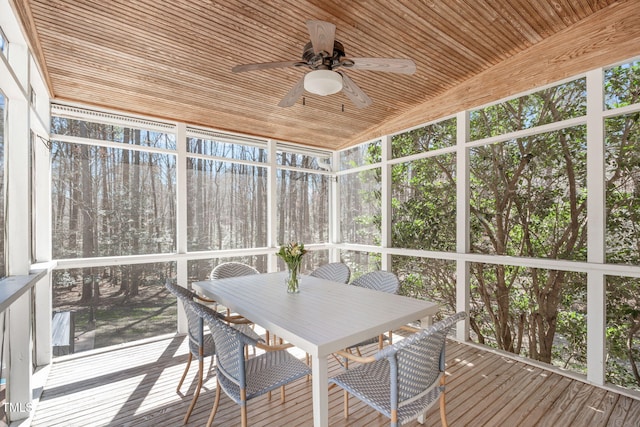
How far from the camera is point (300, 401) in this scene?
8.43 ft

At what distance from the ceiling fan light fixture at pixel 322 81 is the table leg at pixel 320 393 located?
1755 mm

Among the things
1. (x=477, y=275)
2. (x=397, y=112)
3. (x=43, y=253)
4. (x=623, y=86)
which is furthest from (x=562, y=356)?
(x=43, y=253)

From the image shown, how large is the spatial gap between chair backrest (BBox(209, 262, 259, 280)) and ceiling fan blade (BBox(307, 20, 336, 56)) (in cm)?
255

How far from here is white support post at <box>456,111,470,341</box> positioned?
3756mm

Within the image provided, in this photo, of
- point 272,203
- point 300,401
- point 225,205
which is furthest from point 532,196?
point 225,205

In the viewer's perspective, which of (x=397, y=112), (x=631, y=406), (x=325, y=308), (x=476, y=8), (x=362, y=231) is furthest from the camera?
(x=362, y=231)

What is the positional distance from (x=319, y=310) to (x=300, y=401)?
98cm

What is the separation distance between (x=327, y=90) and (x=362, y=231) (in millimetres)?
3538

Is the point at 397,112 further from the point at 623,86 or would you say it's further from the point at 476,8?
the point at 623,86

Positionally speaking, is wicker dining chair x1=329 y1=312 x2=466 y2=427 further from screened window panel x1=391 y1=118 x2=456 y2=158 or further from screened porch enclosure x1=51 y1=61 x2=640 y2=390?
screened window panel x1=391 y1=118 x2=456 y2=158

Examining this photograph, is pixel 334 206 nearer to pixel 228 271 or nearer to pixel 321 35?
pixel 228 271

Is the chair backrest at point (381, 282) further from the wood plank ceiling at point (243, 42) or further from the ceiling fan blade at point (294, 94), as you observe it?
the wood plank ceiling at point (243, 42)

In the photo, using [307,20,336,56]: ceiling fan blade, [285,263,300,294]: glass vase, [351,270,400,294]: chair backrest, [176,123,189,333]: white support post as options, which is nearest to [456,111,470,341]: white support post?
[351,270,400,294]: chair backrest

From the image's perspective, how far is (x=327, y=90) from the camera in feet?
7.44
